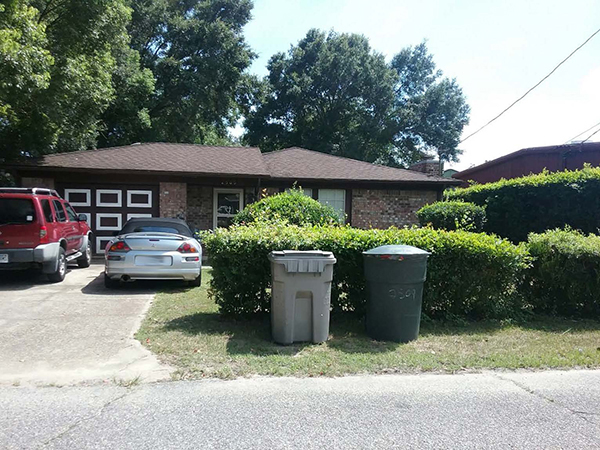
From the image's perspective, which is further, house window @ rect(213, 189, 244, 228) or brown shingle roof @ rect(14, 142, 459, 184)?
house window @ rect(213, 189, 244, 228)

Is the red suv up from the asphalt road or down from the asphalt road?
up

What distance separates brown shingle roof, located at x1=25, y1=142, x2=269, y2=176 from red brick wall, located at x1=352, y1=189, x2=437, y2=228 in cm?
362

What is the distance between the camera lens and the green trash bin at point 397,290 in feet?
17.2

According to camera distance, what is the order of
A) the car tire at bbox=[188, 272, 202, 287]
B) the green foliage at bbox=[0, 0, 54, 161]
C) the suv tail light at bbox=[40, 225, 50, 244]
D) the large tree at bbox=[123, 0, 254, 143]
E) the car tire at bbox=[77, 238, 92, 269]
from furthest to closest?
the large tree at bbox=[123, 0, 254, 143] < the car tire at bbox=[77, 238, 92, 269] < the green foliage at bbox=[0, 0, 54, 161] < the car tire at bbox=[188, 272, 202, 287] < the suv tail light at bbox=[40, 225, 50, 244]

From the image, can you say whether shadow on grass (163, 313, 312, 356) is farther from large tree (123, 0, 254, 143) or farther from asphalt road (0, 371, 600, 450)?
large tree (123, 0, 254, 143)

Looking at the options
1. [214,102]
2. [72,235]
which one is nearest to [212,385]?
[72,235]

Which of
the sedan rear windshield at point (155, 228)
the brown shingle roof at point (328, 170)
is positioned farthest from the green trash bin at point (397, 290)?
the brown shingle roof at point (328, 170)

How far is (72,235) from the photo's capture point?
10.0 meters

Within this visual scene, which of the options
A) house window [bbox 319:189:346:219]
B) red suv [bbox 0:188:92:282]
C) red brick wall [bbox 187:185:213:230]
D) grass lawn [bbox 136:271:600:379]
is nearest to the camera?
grass lawn [bbox 136:271:600:379]

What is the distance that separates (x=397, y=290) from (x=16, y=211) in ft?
24.9

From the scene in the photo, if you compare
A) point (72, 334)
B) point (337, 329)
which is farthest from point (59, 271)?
point (337, 329)

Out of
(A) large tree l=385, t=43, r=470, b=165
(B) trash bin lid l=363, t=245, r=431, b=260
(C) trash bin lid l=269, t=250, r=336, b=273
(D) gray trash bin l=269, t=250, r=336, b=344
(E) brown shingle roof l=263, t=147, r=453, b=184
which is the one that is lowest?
(D) gray trash bin l=269, t=250, r=336, b=344

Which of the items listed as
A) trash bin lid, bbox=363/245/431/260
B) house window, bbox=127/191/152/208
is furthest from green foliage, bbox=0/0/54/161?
trash bin lid, bbox=363/245/431/260

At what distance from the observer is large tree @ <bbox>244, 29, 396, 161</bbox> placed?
1320 inches
